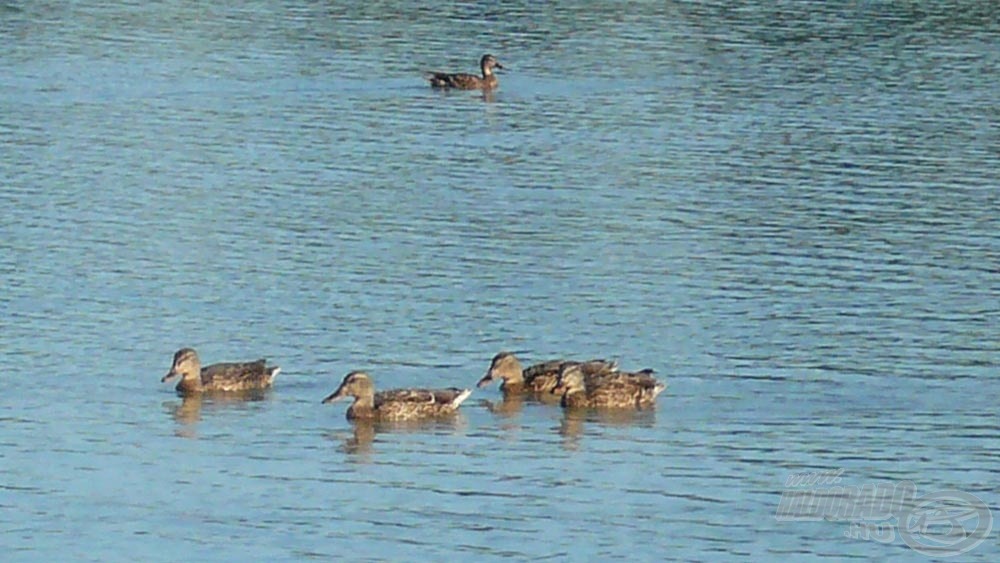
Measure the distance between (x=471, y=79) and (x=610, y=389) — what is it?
17.9 metres

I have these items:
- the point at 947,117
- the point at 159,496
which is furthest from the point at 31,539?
the point at 947,117

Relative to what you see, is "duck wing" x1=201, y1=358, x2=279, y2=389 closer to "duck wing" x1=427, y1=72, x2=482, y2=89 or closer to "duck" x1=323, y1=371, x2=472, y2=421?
"duck" x1=323, y1=371, x2=472, y2=421

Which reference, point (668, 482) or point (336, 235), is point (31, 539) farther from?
point (336, 235)

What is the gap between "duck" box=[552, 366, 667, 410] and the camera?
1780 centimetres

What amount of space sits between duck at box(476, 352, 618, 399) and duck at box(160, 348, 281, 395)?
1.61 meters

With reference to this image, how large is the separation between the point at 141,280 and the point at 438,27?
21606 mm

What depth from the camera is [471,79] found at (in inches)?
1390

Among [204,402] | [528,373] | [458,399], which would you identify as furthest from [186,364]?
[528,373]

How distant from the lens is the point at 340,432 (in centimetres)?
1738

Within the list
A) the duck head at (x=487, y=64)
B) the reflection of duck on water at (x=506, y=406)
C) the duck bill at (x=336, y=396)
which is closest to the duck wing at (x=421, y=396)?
the duck bill at (x=336, y=396)

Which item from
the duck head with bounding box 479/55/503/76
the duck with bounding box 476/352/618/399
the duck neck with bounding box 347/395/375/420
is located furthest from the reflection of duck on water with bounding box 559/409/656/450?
the duck head with bounding box 479/55/503/76

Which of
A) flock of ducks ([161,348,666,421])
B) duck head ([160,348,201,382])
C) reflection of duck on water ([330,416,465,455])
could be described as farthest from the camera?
duck head ([160,348,201,382])

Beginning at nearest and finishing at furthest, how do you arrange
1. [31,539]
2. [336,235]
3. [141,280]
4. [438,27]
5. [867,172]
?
[31,539], [141,280], [336,235], [867,172], [438,27]

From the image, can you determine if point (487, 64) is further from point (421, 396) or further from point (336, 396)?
point (421, 396)
